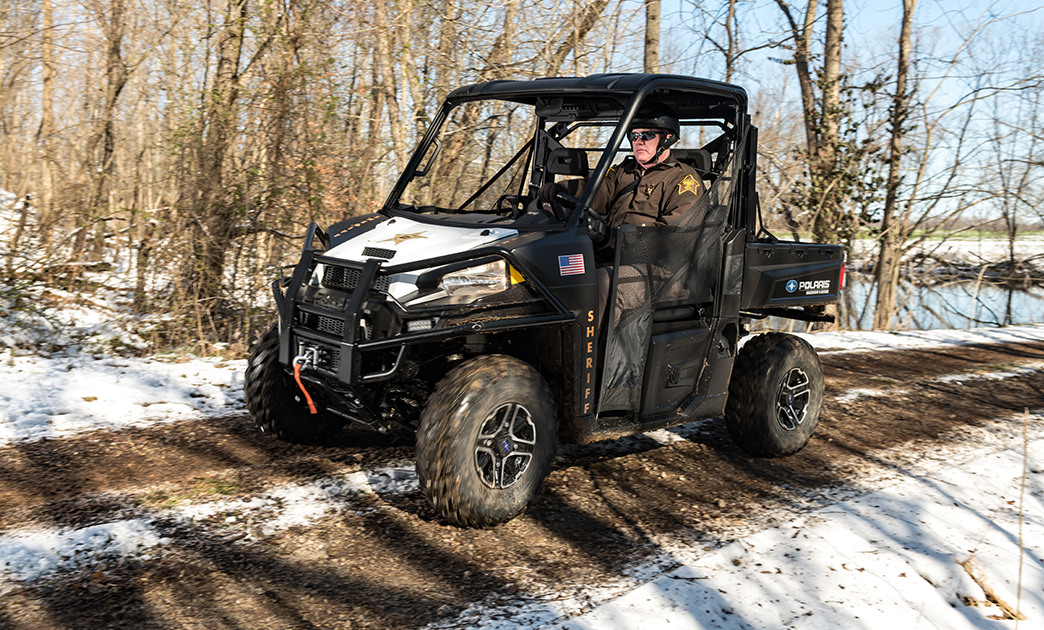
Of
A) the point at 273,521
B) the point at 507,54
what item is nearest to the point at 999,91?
the point at 507,54

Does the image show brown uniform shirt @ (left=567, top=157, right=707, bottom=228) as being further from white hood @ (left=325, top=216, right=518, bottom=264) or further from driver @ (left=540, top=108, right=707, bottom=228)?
white hood @ (left=325, top=216, right=518, bottom=264)

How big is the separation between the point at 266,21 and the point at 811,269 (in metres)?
7.32

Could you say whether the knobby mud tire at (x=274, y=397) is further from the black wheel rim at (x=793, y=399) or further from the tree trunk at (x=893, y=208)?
the tree trunk at (x=893, y=208)

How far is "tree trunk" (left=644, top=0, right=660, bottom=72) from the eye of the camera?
14.6 meters

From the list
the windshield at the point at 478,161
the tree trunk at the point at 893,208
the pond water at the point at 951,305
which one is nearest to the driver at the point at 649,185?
the windshield at the point at 478,161

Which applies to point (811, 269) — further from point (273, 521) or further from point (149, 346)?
point (149, 346)

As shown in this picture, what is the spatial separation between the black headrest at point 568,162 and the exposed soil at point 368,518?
1.86m

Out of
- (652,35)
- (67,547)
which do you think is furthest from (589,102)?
(652,35)

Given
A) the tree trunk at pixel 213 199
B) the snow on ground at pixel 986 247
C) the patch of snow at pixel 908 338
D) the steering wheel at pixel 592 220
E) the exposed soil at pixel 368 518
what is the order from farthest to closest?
1. the snow on ground at pixel 986 247
2. the patch of snow at pixel 908 338
3. the tree trunk at pixel 213 199
4. the steering wheel at pixel 592 220
5. the exposed soil at pixel 368 518

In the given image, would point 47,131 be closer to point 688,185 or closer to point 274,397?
point 274,397

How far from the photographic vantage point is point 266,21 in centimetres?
1010

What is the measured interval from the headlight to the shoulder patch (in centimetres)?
148

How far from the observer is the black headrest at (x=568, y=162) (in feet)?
17.9

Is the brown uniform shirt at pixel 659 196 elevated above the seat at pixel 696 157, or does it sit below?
below
